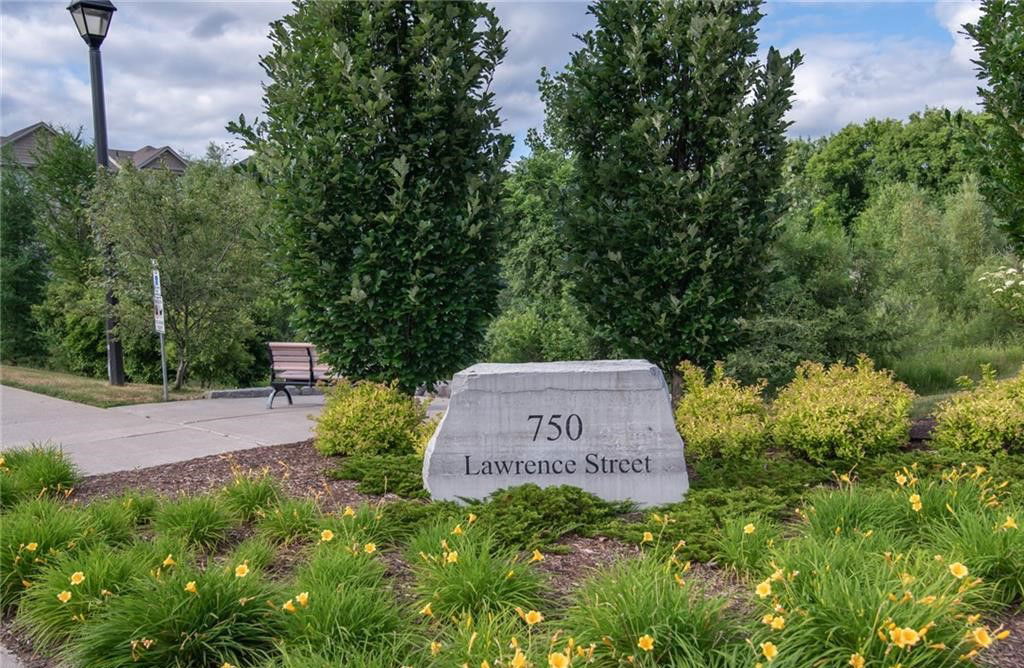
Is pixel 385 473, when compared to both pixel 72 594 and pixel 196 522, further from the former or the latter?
pixel 72 594

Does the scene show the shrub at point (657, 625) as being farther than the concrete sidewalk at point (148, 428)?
No

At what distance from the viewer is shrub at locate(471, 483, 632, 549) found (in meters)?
4.28

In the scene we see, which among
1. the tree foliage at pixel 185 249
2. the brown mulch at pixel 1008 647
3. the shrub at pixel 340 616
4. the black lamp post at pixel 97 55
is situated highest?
the black lamp post at pixel 97 55

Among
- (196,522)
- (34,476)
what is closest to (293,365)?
(34,476)

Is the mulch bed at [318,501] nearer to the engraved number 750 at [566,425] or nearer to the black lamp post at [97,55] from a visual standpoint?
the engraved number 750 at [566,425]

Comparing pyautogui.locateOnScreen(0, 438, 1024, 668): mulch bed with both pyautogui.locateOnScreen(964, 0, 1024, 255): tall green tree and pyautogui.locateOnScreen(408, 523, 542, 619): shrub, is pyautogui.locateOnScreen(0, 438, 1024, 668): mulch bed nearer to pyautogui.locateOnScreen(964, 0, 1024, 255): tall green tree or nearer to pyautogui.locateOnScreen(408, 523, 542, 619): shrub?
pyautogui.locateOnScreen(408, 523, 542, 619): shrub

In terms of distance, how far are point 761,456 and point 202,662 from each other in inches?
172

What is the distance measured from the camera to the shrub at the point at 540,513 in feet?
14.0

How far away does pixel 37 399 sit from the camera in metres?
11.5

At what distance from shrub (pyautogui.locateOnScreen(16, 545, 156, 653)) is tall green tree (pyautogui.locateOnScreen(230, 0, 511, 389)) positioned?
3.58 m

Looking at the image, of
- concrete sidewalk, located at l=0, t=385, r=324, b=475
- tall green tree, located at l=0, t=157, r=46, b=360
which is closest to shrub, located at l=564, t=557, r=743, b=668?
concrete sidewalk, located at l=0, t=385, r=324, b=475

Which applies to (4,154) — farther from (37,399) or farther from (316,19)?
(316,19)

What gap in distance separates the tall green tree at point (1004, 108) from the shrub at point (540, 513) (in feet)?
17.3

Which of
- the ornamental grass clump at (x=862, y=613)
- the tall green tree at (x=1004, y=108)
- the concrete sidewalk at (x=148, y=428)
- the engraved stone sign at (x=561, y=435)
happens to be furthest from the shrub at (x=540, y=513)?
the tall green tree at (x=1004, y=108)
